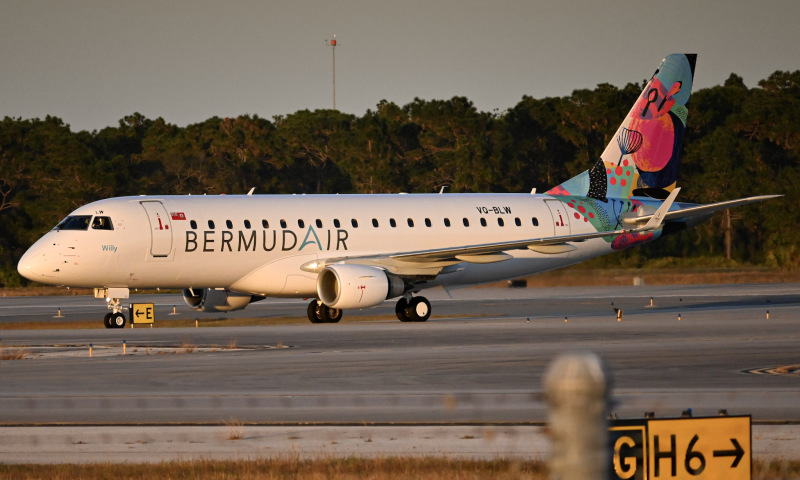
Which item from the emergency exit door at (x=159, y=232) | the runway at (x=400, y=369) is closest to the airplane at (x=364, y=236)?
the emergency exit door at (x=159, y=232)

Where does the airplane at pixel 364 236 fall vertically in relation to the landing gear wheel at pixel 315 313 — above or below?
above

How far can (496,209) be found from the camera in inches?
1624

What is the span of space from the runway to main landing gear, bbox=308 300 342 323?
19.1 inches

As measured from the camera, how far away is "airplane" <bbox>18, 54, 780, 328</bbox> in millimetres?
35250

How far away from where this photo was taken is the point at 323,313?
1495 inches

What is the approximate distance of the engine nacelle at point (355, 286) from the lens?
34.7 m

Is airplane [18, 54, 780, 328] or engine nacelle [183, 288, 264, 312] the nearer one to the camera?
airplane [18, 54, 780, 328]

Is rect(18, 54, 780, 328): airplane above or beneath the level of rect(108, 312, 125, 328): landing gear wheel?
above

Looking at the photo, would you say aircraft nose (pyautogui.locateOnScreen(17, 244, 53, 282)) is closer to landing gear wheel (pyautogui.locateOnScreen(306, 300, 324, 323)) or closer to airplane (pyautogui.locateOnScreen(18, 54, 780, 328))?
airplane (pyautogui.locateOnScreen(18, 54, 780, 328))

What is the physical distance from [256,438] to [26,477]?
3.29 metres

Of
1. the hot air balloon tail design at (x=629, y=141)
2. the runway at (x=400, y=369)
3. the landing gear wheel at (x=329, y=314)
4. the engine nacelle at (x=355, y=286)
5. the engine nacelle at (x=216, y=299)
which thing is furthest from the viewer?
the hot air balloon tail design at (x=629, y=141)

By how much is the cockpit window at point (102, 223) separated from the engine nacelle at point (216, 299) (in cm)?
398

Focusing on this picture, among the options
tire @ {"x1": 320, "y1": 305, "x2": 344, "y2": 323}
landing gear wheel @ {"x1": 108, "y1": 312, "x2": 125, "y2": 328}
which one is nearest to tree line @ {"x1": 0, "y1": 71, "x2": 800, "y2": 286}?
tire @ {"x1": 320, "y1": 305, "x2": 344, "y2": 323}

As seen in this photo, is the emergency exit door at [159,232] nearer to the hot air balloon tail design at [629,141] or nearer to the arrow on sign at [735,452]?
the hot air balloon tail design at [629,141]
